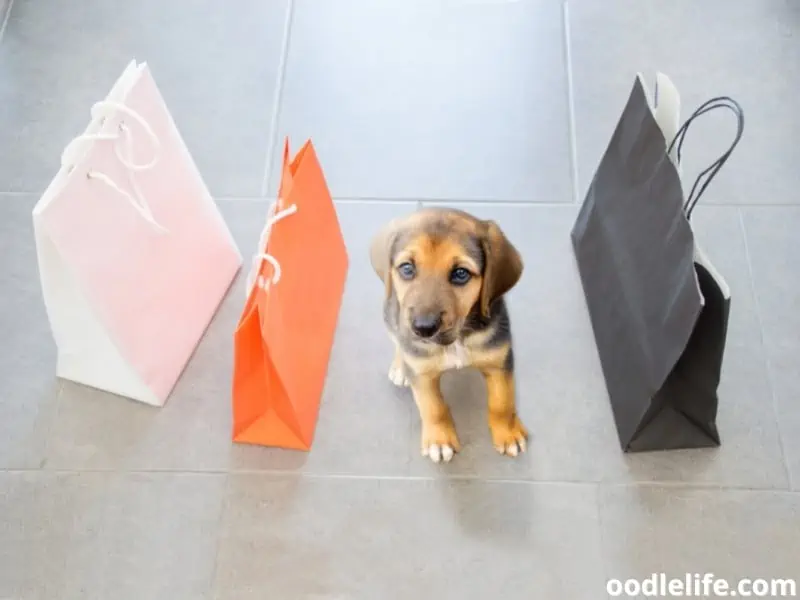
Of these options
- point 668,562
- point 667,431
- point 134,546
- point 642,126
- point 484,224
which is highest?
point 642,126

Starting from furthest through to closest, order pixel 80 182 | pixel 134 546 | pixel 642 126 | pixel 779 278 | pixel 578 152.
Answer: pixel 578 152 → pixel 779 278 → pixel 134 546 → pixel 642 126 → pixel 80 182

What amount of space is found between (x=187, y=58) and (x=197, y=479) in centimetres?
116

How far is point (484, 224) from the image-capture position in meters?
1.37

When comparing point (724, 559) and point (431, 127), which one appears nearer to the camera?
point (724, 559)

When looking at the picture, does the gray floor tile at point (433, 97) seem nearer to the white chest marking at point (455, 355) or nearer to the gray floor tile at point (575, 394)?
the gray floor tile at point (575, 394)

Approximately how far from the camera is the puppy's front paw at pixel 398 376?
167 centimetres

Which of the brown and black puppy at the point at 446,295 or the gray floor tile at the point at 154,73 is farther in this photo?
the gray floor tile at the point at 154,73

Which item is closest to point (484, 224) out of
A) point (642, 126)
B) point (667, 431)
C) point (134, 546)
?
point (642, 126)

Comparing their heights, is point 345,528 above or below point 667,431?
below

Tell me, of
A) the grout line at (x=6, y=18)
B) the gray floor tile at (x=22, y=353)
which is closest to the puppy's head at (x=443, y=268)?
the gray floor tile at (x=22, y=353)

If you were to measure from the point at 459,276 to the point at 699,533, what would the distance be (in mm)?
660

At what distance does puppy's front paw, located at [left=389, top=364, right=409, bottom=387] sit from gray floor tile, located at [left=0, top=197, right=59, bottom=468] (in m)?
0.68

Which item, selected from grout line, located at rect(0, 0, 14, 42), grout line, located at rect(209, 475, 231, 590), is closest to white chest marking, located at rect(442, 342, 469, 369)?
grout line, located at rect(209, 475, 231, 590)

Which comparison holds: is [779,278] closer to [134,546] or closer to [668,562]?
[668,562]
